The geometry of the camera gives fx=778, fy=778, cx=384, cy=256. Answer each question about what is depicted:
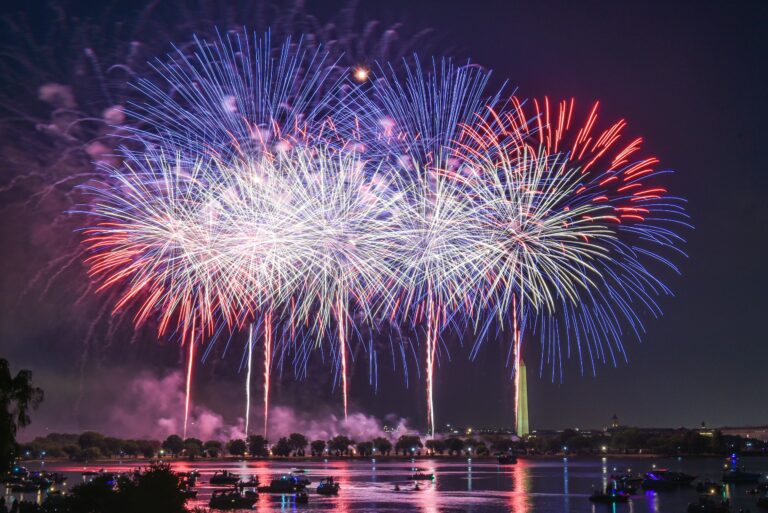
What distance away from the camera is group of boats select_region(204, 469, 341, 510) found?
2435 inches

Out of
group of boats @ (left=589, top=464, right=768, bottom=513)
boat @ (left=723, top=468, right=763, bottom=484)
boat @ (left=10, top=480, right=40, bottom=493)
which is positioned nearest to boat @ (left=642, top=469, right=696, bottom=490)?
group of boats @ (left=589, top=464, right=768, bottom=513)

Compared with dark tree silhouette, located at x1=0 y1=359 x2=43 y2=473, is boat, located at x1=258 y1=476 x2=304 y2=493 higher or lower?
lower

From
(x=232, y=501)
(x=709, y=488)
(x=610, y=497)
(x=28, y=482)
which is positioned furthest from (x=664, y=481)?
(x=28, y=482)

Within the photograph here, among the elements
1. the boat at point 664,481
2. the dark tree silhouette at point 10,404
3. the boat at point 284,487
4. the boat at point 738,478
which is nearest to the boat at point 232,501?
the boat at point 284,487

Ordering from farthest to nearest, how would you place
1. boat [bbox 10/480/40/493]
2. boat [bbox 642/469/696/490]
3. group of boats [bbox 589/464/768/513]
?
boat [bbox 642/469/696/490], boat [bbox 10/480/40/493], group of boats [bbox 589/464/768/513]

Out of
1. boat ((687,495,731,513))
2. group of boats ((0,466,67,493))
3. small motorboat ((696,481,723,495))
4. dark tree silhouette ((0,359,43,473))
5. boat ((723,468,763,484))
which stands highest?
dark tree silhouette ((0,359,43,473))

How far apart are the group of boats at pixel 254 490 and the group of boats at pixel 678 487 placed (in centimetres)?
2657

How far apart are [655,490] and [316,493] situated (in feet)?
129

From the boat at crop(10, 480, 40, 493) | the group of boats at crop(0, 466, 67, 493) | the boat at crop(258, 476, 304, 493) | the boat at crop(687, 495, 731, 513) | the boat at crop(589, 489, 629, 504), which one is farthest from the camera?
the group of boats at crop(0, 466, 67, 493)

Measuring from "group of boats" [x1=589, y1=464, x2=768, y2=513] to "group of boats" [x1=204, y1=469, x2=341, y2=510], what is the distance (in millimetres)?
26565

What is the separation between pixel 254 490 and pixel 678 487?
50244 millimetres

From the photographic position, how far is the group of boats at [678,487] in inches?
2313

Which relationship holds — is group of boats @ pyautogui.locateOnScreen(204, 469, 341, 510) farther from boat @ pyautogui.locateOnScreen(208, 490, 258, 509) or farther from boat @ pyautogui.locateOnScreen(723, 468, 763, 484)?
boat @ pyautogui.locateOnScreen(723, 468, 763, 484)

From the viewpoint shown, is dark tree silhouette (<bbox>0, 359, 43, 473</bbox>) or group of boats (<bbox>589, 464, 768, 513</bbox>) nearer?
dark tree silhouette (<bbox>0, 359, 43, 473</bbox>)
